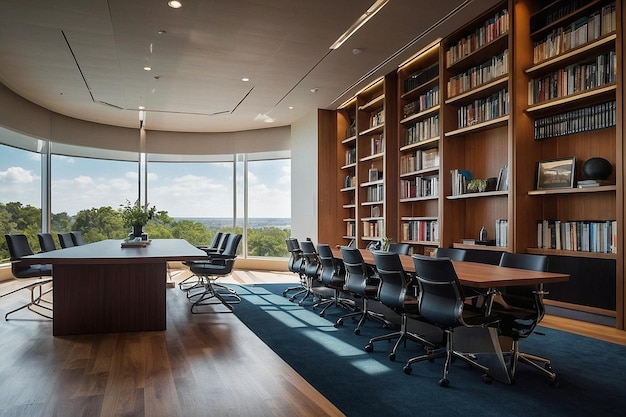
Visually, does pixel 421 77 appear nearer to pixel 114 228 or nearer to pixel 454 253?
pixel 454 253

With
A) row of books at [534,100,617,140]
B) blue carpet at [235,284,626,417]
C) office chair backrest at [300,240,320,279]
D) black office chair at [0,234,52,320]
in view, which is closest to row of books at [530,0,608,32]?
row of books at [534,100,617,140]

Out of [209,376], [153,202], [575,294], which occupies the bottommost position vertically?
[209,376]

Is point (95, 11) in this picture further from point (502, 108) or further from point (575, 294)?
point (575, 294)

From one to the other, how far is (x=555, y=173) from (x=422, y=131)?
2.35 meters

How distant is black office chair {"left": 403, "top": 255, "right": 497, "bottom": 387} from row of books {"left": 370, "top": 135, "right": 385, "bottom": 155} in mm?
4934

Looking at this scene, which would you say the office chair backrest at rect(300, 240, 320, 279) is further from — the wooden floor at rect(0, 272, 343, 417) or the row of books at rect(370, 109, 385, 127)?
the row of books at rect(370, 109, 385, 127)

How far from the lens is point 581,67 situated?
4773 millimetres

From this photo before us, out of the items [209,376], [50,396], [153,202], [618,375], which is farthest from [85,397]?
[153,202]

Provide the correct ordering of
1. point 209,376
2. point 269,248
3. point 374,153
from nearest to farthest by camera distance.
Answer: point 209,376 < point 374,153 < point 269,248

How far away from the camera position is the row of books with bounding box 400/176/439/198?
6772 millimetres

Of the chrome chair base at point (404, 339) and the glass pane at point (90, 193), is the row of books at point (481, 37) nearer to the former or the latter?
the chrome chair base at point (404, 339)

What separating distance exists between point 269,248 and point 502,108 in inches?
288

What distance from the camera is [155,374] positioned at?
3326mm

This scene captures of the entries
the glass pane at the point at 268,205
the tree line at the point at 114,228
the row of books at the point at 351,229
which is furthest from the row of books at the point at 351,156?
the tree line at the point at 114,228
